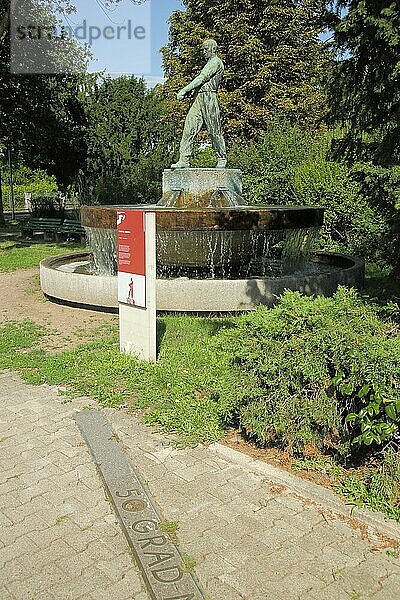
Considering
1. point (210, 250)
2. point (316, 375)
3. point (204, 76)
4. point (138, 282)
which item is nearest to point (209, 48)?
point (204, 76)

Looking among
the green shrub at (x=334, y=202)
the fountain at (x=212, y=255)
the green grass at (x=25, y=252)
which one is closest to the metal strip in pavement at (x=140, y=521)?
the fountain at (x=212, y=255)

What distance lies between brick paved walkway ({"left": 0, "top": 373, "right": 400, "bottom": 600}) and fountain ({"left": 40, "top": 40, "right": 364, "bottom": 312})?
3956 millimetres

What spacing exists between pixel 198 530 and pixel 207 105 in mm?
→ 9111

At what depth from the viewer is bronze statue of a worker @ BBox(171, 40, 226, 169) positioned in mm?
10922

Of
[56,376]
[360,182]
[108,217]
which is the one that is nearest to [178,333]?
[56,376]

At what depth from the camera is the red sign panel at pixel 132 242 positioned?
20.5 ft

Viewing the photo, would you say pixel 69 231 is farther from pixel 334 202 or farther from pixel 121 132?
pixel 334 202

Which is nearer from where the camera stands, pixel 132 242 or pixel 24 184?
pixel 132 242

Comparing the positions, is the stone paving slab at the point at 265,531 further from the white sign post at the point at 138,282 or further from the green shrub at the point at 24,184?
the green shrub at the point at 24,184

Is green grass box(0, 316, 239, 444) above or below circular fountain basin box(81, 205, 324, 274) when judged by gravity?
below

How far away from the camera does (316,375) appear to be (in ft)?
13.3

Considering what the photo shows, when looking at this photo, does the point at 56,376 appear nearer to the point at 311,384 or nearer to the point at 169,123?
the point at 311,384

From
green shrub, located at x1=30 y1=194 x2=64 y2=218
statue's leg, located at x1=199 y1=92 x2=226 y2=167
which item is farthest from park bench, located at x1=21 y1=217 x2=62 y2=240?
statue's leg, located at x1=199 y1=92 x2=226 y2=167

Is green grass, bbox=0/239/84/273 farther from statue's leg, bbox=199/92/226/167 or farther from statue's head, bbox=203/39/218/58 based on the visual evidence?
statue's head, bbox=203/39/218/58
